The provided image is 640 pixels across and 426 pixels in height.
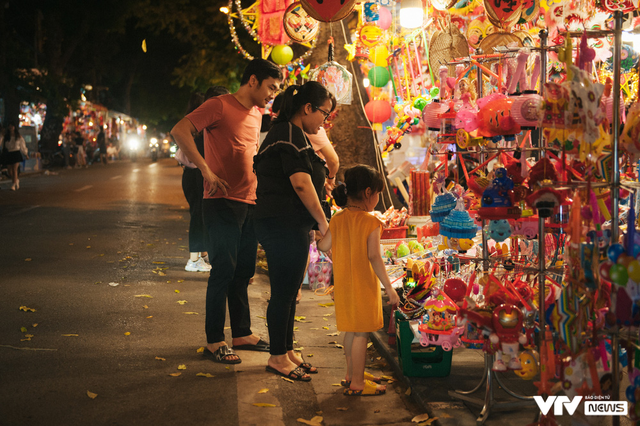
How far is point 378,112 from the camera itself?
8.29 meters

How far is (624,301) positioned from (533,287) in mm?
1257

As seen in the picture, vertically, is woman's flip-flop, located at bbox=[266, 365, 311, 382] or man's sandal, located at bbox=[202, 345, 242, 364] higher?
man's sandal, located at bbox=[202, 345, 242, 364]

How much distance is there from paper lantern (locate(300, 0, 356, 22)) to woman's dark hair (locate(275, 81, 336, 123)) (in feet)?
6.21

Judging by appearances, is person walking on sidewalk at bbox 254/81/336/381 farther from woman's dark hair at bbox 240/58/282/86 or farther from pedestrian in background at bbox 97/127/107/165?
pedestrian in background at bbox 97/127/107/165

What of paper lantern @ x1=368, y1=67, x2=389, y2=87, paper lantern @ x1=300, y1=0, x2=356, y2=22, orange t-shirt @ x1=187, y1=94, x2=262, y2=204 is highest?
paper lantern @ x1=300, y1=0, x2=356, y2=22

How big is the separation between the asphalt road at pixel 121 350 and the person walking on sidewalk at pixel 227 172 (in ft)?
1.76

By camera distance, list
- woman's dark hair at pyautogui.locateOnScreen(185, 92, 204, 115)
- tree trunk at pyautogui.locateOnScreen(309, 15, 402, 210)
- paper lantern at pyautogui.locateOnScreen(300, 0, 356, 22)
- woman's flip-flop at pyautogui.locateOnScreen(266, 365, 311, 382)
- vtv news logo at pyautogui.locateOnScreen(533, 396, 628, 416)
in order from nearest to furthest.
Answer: vtv news logo at pyautogui.locateOnScreen(533, 396, 628, 416), woman's flip-flop at pyautogui.locateOnScreen(266, 365, 311, 382), paper lantern at pyautogui.locateOnScreen(300, 0, 356, 22), woman's dark hair at pyautogui.locateOnScreen(185, 92, 204, 115), tree trunk at pyautogui.locateOnScreen(309, 15, 402, 210)

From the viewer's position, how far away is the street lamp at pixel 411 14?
22.8 ft

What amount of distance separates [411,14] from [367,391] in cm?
433

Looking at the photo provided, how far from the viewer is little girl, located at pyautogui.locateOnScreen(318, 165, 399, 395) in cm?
407

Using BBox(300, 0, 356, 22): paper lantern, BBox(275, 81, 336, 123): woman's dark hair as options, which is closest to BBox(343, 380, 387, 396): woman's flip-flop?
BBox(275, 81, 336, 123): woman's dark hair

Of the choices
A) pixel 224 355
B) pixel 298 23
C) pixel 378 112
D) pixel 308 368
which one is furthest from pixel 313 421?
pixel 378 112

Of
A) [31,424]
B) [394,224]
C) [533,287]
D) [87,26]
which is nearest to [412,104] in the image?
[394,224]

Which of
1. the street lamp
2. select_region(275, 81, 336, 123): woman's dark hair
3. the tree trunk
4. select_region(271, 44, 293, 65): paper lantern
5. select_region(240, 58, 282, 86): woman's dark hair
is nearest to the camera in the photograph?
select_region(275, 81, 336, 123): woman's dark hair
